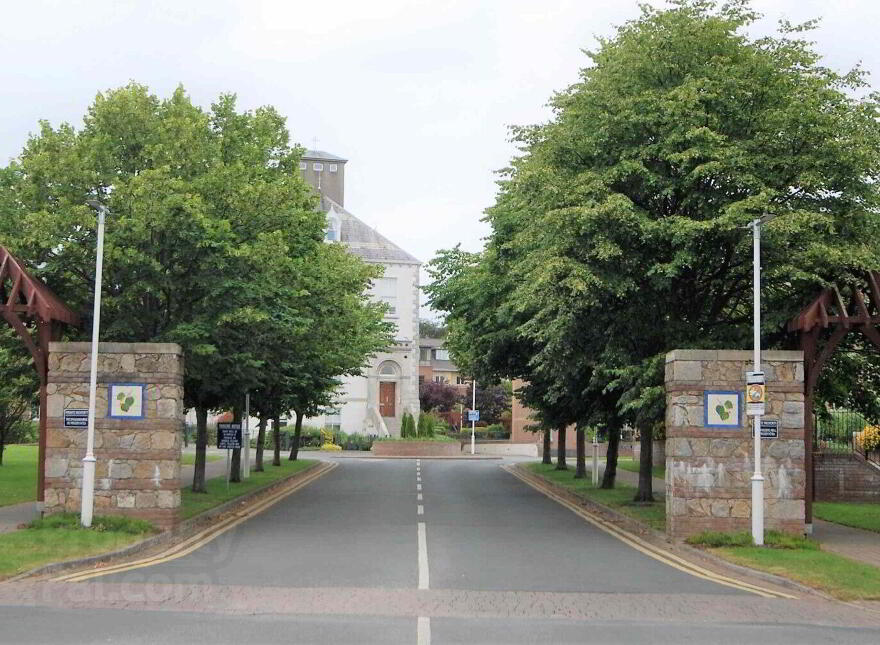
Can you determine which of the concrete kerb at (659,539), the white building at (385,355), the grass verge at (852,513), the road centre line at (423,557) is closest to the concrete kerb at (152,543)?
the road centre line at (423,557)

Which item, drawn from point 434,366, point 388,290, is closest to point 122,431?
point 388,290

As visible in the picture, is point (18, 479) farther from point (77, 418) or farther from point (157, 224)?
point (157, 224)

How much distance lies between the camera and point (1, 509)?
76.4 feet

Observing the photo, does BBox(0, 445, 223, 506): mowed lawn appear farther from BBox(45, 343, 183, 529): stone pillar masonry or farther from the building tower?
the building tower

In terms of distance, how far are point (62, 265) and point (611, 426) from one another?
1527 cm

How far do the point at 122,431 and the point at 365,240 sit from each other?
222ft

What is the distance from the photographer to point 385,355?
270 ft

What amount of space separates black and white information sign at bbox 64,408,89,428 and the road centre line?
6.35 meters

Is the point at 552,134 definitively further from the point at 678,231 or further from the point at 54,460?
the point at 54,460

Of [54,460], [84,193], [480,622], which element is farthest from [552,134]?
[480,622]

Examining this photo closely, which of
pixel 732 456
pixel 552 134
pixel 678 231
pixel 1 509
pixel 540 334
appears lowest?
pixel 1 509

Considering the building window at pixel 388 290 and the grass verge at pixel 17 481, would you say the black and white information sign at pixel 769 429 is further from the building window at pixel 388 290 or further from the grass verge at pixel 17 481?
the building window at pixel 388 290

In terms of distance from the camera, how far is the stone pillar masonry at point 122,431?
19625 mm

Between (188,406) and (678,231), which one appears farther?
(188,406)
